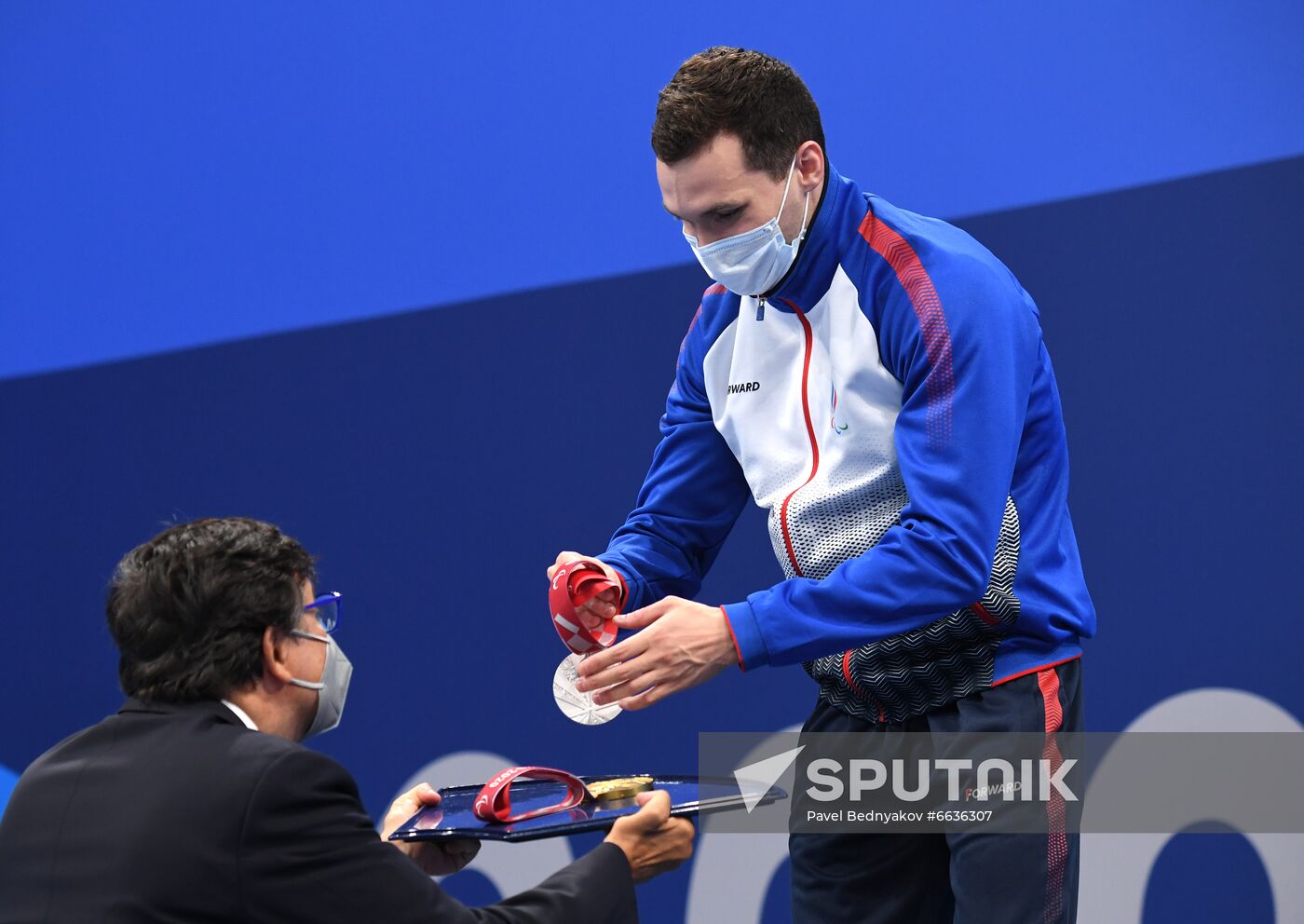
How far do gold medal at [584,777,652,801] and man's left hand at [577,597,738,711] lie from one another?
0.32 ft

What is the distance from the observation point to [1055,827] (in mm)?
1699

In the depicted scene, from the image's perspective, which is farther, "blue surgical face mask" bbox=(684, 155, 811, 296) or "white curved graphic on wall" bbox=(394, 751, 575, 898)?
"white curved graphic on wall" bbox=(394, 751, 575, 898)

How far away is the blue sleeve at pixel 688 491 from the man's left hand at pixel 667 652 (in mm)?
308

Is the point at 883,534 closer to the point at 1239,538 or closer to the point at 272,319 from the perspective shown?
the point at 1239,538

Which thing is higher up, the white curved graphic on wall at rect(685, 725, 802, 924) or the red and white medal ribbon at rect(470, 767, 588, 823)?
the red and white medal ribbon at rect(470, 767, 588, 823)

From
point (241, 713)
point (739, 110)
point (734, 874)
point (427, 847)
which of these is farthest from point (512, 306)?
point (241, 713)

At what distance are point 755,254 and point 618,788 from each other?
649 mm

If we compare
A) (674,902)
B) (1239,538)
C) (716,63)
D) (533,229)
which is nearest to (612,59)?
(533,229)

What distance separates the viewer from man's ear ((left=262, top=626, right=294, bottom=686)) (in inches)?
60.6

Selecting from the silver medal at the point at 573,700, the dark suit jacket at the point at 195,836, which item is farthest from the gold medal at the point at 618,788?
the dark suit jacket at the point at 195,836

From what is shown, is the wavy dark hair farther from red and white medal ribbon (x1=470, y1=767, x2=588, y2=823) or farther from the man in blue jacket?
the man in blue jacket

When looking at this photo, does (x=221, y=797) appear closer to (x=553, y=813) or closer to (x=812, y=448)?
(x=553, y=813)

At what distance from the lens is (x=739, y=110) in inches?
67.8

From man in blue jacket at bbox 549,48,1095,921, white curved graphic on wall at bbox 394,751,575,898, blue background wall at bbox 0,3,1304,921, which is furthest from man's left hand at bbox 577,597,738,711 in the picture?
white curved graphic on wall at bbox 394,751,575,898
